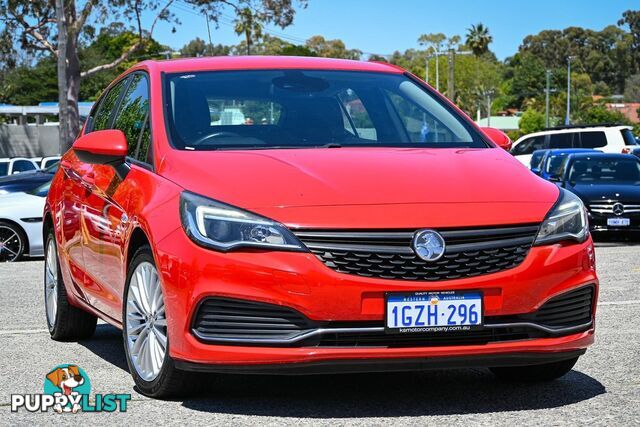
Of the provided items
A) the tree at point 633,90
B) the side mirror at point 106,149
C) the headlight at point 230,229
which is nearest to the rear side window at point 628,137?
the side mirror at point 106,149

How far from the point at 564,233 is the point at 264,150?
1475 mm

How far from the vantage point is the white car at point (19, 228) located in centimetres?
1727

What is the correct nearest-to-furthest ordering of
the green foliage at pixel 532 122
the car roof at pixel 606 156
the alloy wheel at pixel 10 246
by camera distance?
the alloy wheel at pixel 10 246 < the car roof at pixel 606 156 < the green foliage at pixel 532 122

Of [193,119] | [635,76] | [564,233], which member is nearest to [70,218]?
[193,119]

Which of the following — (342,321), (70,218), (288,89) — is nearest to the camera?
(342,321)

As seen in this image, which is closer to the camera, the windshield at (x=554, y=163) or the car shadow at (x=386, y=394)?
the car shadow at (x=386, y=394)

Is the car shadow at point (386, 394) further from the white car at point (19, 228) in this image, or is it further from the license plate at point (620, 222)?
the license plate at point (620, 222)

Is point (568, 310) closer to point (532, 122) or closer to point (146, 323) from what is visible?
point (146, 323)

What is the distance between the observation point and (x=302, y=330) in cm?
524

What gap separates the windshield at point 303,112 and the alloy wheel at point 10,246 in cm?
1102

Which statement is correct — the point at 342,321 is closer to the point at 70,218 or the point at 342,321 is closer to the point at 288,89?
the point at 288,89

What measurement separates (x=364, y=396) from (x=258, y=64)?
205 centimetres

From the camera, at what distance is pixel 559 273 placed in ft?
18.0

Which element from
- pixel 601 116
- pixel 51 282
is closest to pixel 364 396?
pixel 51 282
